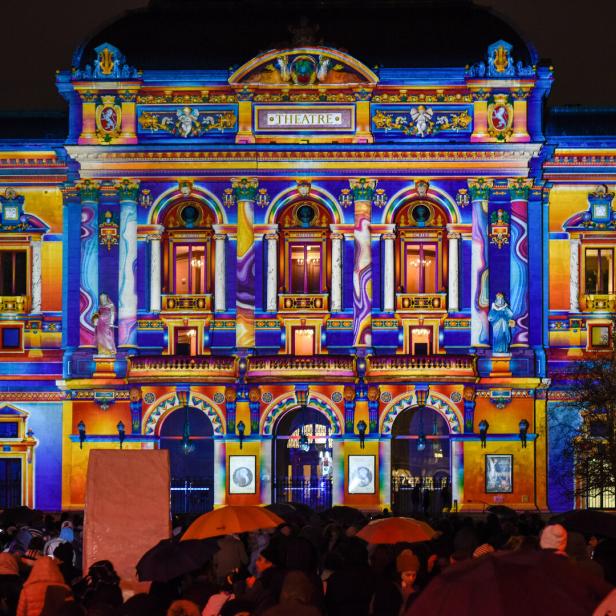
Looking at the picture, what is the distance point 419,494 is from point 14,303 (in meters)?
21.0

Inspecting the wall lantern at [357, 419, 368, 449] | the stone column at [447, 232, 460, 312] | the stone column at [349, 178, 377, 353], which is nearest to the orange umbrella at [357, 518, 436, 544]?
the wall lantern at [357, 419, 368, 449]

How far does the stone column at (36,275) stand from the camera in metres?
79.5

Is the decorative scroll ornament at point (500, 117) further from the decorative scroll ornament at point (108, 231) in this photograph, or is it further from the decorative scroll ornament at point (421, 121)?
the decorative scroll ornament at point (108, 231)

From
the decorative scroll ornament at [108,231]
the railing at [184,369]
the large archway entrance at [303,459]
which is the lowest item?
the large archway entrance at [303,459]

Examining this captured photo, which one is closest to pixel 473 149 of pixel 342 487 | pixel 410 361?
pixel 410 361

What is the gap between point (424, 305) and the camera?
3034 inches

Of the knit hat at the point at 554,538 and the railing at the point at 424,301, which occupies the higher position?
the railing at the point at 424,301

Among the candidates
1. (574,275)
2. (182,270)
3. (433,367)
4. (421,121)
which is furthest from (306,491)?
(421,121)

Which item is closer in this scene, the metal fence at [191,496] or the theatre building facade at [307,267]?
the metal fence at [191,496]

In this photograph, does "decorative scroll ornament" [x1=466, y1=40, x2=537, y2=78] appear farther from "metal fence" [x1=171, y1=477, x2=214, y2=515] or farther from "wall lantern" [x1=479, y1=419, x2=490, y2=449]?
"metal fence" [x1=171, y1=477, x2=214, y2=515]

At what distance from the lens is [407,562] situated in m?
22.1

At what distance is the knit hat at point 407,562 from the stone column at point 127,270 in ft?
182

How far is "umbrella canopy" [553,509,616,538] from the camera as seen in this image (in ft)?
100

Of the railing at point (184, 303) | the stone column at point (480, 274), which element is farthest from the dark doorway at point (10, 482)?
the stone column at point (480, 274)
